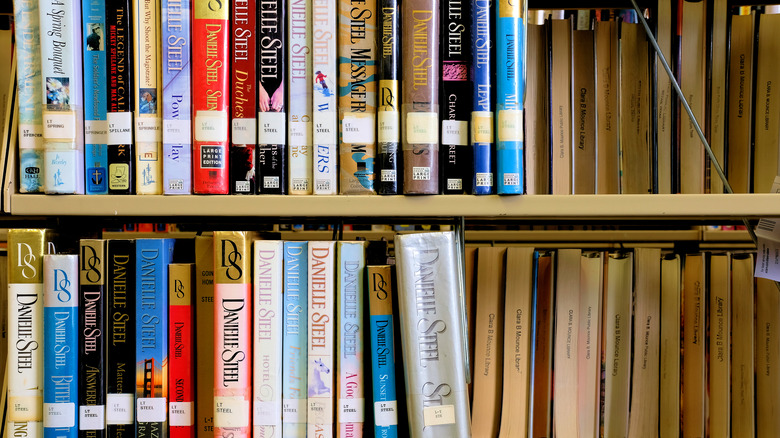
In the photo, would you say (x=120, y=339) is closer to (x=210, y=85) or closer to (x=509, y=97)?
(x=210, y=85)

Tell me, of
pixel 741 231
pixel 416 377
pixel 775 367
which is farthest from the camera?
pixel 741 231

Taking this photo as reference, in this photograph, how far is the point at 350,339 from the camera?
782 mm

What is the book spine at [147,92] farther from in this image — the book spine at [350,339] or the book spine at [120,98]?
the book spine at [350,339]

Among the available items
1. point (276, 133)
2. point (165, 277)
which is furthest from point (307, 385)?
point (276, 133)

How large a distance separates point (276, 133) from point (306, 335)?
28 cm

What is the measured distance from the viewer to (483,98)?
0.77m

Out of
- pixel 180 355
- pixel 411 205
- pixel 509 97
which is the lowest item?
pixel 180 355

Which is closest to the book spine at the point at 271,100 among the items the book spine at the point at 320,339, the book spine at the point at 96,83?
the book spine at the point at 320,339

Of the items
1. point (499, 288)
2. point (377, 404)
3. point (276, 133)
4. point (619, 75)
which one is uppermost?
point (619, 75)

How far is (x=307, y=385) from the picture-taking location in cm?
78

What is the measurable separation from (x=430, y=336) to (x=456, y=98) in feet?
1.07

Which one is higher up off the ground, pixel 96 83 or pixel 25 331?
pixel 96 83

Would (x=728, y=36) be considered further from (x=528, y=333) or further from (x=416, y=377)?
(x=416, y=377)

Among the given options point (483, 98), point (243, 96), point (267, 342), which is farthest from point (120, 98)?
point (483, 98)
